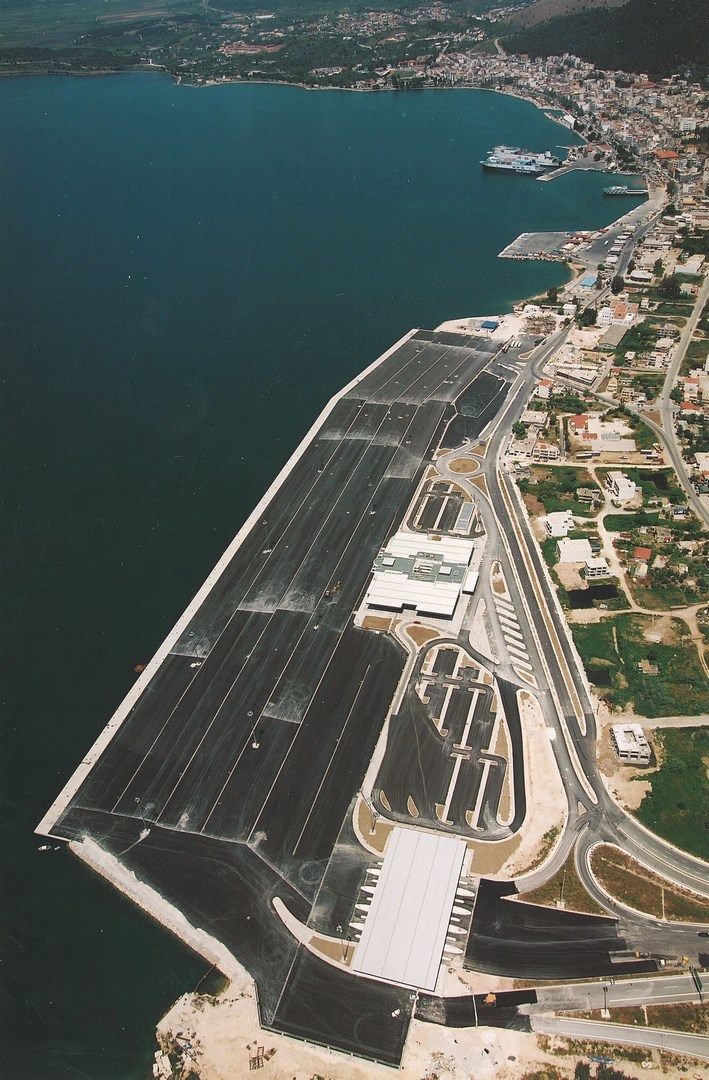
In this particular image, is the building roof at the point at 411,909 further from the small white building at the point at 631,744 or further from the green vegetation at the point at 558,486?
the green vegetation at the point at 558,486

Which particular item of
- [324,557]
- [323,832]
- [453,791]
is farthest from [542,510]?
[323,832]

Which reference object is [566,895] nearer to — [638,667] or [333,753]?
[333,753]

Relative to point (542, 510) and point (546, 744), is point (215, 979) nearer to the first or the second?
point (546, 744)

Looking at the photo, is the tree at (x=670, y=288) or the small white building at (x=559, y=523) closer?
the small white building at (x=559, y=523)

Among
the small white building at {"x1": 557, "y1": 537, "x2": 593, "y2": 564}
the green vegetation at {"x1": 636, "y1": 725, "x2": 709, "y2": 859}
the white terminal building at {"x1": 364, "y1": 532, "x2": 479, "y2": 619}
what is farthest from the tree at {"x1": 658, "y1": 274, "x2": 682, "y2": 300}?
the green vegetation at {"x1": 636, "y1": 725, "x2": 709, "y2": 859}

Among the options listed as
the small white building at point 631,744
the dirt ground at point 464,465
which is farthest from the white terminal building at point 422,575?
the small white building at point 631,744

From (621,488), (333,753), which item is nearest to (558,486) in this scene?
(621,488)
